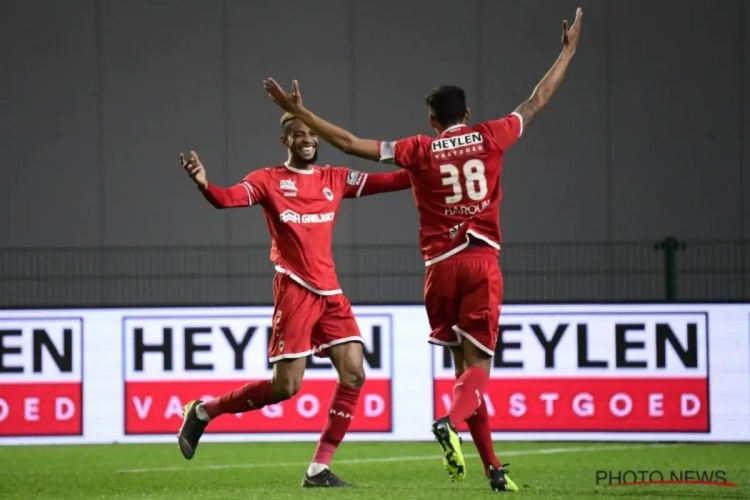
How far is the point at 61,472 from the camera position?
9414 mm

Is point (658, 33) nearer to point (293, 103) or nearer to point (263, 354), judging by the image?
point (263, 354)

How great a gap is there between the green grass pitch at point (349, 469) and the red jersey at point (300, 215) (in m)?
1.27

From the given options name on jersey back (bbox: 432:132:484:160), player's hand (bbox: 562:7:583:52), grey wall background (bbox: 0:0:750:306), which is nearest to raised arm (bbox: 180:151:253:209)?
name on jersey back (bbox: 432:132:484:160)

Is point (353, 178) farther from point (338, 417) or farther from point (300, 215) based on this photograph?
point (338, 417)

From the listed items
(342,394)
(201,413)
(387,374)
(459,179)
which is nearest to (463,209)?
(459,179)

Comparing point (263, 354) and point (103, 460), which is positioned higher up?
point (263, 354)

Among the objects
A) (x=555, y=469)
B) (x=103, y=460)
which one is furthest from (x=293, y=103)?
(x=103, y=460)

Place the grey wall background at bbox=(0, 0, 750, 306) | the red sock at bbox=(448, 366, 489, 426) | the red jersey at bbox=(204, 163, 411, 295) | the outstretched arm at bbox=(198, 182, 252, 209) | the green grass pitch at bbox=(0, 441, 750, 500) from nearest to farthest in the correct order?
the red sock at bbox=(448, 366, 489, 426), the green grass pitch at bbox=(0, 441, 750, 500), the outstretched arm at bbox=(198, 182, 252, 209), the red jersey at bbox=(204, 163, 411, 295), the grey wall background at bbox=(0, 0, 750, 306)

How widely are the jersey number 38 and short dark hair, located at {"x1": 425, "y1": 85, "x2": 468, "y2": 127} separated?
261 millimetres

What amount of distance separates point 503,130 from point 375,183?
4.51 ft

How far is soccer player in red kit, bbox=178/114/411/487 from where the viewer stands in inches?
308

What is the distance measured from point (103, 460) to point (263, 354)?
1635mm

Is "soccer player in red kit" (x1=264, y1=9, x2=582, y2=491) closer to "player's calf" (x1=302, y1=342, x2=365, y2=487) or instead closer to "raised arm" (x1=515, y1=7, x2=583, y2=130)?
"raised arm" (x1=515, y1=7, x2=583, y2=130)

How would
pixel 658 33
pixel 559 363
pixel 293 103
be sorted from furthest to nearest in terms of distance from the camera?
pixel 658 33, pixel 559 363, pixel 293 103
